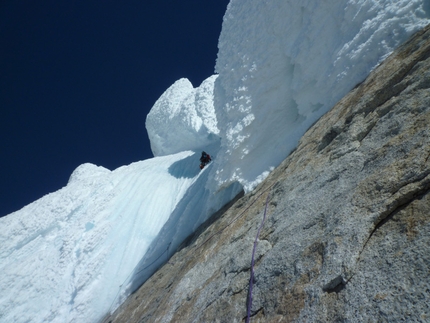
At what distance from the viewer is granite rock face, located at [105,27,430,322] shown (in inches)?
A: 59.1

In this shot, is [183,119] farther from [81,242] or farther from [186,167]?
[81,242]

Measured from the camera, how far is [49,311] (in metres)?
7.38

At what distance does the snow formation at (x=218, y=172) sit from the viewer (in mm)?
4172

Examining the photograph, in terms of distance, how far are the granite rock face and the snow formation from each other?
2.50 ft

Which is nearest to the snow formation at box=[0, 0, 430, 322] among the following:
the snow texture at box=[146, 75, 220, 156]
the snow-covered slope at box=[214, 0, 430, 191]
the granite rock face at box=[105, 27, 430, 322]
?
the snow-covered slope at box=[214, 0, 430, 191]

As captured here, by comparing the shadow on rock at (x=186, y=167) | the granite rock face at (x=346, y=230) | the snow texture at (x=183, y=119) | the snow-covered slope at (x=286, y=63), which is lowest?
the granite rock face at (x=346, y=230)

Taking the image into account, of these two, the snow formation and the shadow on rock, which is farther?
the shadow on rock

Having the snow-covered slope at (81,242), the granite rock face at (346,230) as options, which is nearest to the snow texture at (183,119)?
the snow-covered slope at (81,242)

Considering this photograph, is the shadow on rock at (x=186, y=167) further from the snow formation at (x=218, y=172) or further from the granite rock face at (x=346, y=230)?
the granite rock face at (x=346, y=230)

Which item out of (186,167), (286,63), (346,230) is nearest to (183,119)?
(186,167)

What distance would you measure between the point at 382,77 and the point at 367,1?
57.6 inches

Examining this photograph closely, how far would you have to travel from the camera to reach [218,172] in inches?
224

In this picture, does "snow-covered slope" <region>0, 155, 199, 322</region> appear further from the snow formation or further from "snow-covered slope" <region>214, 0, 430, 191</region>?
"snow-covered slope" <region>214, 0, 430, 191</region>

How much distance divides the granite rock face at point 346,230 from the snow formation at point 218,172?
2.50 ft
